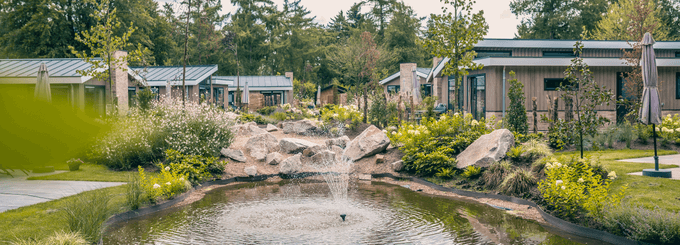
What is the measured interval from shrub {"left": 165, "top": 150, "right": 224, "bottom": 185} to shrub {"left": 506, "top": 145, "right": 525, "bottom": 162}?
6909mm

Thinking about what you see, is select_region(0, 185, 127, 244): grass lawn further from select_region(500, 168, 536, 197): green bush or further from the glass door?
the glass door

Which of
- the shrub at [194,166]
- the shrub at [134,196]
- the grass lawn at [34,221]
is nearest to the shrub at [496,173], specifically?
the shrub at [194,166]

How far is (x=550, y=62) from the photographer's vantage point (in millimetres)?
16703

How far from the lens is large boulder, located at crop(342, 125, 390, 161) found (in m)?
13.1

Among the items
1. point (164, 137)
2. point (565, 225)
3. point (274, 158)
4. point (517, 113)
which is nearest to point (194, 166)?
point (164, 137)

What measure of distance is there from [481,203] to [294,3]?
5065 centimetres

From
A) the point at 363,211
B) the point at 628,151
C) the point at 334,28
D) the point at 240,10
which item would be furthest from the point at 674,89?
the point at 334,28

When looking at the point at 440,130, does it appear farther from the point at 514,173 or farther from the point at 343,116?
the point at 343,116

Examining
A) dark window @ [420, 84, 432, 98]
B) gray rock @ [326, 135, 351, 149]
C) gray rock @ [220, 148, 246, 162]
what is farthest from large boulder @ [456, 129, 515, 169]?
dark window @ [420, 84, 432, 98]

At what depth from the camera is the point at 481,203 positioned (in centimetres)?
877

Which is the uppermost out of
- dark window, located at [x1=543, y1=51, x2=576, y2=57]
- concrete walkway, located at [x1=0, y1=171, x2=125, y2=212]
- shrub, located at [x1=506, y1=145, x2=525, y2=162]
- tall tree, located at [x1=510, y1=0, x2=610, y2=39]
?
tall tree, located at [x1=510, y1=0, x2=610, y2=39]

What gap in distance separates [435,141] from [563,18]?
33.4 meters

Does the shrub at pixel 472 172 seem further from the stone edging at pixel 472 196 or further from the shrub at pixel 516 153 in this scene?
the shrub at pixel 516 153

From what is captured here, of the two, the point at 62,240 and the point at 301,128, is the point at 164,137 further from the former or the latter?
the point at 301,128
